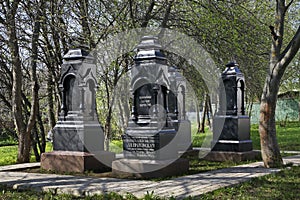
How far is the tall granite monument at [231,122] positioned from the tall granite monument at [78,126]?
3.89 metres

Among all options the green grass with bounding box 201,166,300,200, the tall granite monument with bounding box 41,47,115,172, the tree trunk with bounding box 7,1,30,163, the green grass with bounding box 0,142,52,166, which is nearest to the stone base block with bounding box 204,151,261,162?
the green grass with bounding box 201,166,300,200

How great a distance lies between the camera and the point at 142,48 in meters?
11.2

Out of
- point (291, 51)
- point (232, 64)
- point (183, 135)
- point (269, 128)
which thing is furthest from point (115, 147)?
point (291, 51)

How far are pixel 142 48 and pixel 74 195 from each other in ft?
14.8

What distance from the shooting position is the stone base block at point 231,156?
1315 centimetres

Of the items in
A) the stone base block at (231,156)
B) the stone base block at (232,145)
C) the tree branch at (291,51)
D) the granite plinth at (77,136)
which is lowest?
the stone base block at (231,156)

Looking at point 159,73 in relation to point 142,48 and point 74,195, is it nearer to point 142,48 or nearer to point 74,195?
point 142,48

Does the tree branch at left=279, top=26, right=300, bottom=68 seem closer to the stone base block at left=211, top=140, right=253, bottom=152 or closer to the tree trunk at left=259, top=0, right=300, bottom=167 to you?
the tree trunk at left=259, top=0, right=300, bottom=167

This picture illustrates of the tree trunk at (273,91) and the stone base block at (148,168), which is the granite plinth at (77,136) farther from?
the tree trunk at (273,91)

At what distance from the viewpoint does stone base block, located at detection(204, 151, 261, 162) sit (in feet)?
43.1

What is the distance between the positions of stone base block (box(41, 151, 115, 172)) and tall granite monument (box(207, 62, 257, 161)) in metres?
3.81

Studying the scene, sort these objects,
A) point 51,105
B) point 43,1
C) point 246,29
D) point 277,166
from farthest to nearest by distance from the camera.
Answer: point 51,105, point 246,29, point 43,1, point 277,166

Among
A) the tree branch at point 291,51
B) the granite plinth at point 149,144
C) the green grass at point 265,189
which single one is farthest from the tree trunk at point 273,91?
the granite plinth at point 149,144

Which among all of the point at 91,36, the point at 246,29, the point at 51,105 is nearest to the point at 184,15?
the point at 246,29
